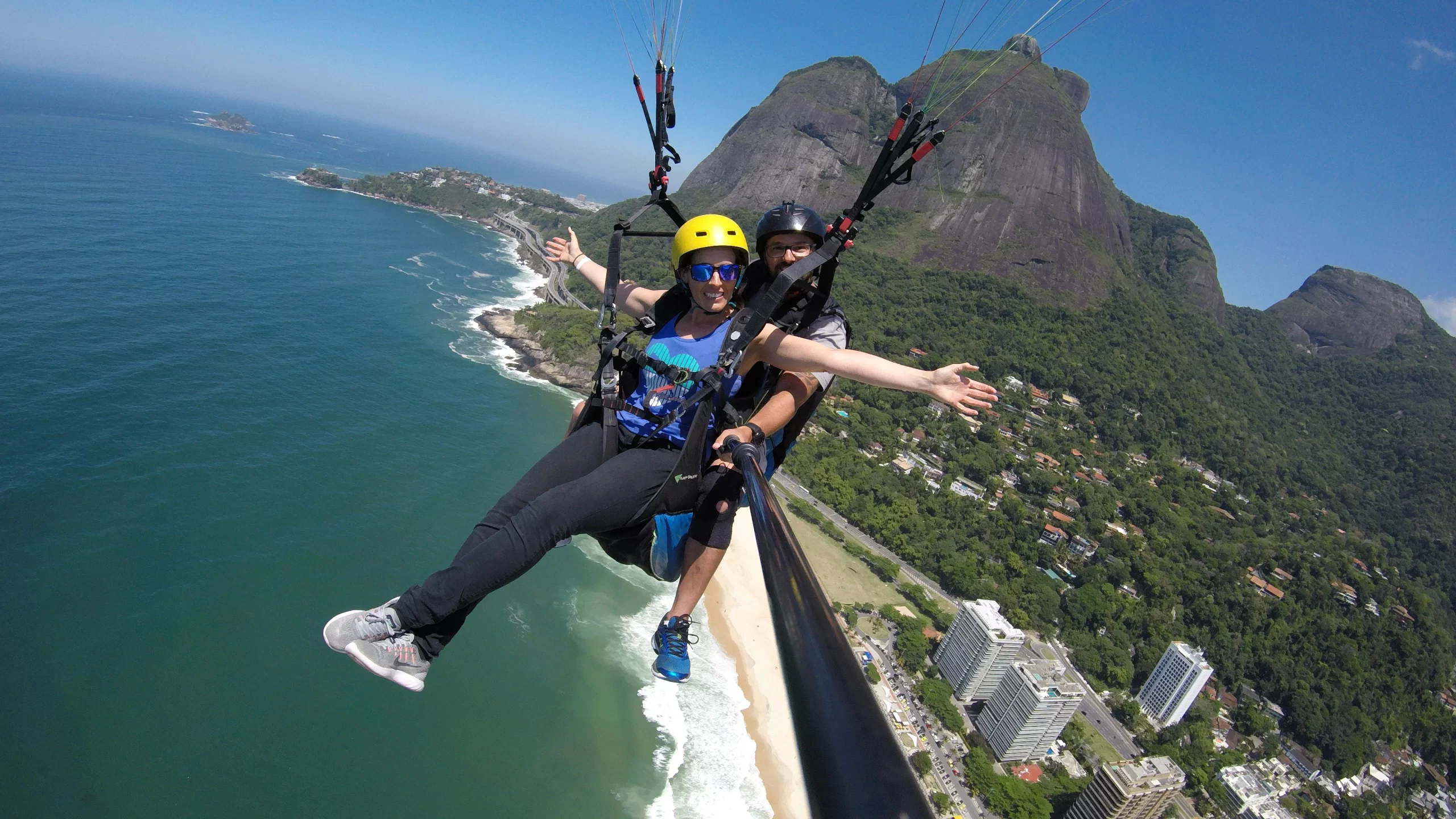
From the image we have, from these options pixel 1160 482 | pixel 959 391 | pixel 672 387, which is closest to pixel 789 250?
pixel 672 387

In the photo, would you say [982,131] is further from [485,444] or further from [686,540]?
[686,540]

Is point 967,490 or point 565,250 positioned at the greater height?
point 565,250

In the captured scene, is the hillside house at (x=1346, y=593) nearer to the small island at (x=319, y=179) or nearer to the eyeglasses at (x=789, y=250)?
the eyeglasses at (x=789, y=250)

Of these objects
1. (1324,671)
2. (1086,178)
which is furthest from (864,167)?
(1324,671)

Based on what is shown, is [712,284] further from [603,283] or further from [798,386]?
[603,283]

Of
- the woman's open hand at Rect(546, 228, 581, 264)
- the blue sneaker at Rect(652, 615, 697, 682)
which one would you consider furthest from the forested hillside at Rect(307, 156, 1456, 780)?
the woman's open hand at Rect(546, 228, 581, 264)

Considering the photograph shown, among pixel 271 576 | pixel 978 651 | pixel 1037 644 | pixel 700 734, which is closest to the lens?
pixel 700 734

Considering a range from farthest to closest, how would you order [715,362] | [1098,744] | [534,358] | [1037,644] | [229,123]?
1. [229,123]
2. [534,358]
3. [1037,644]
4. [1098,744]
5. [715,362]

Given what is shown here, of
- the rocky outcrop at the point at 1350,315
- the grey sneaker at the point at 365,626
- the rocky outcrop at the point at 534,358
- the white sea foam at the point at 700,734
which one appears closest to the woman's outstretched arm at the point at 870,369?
the grey sneaker at the point at 365,626

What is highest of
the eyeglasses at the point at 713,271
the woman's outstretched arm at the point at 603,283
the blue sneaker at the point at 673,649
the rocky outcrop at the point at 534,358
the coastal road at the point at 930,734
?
the eyeglasses at the point at 713,271
